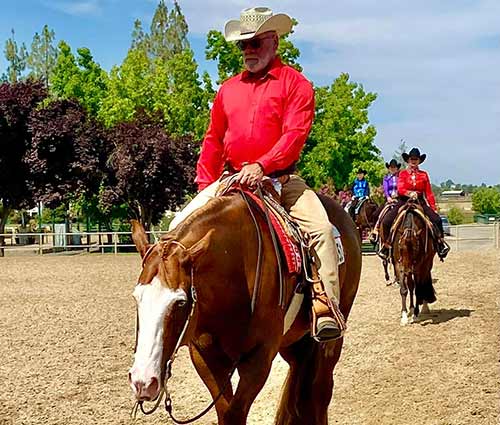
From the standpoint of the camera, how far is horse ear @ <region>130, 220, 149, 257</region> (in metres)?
3.46

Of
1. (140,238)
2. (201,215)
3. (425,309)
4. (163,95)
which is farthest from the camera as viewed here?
(163,95)

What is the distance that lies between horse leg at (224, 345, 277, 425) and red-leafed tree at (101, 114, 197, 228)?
85.4ft

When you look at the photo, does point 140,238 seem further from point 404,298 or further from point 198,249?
point 404,298

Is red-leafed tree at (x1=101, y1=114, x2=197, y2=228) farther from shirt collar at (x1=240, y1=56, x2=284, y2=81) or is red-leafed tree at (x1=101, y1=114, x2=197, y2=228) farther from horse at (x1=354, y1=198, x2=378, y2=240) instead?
shirt collar at (x1=240, y1=56, x2=284, y2=81)

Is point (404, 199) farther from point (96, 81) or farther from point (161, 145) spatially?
point (96, 81)

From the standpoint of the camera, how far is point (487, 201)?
165 feet

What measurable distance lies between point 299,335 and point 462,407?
2.18 m

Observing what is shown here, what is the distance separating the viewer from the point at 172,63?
37.5 metres

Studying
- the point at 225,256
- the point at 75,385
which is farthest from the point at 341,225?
the point at 75,385

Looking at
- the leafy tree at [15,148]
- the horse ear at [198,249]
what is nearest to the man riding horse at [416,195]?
the horse ear at [198,249]

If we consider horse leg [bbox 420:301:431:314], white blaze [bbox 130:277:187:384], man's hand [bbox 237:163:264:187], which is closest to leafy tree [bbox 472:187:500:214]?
horse leg [bbox 420:301:431:314]

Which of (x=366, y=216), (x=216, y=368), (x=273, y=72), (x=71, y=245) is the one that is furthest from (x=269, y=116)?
(x=71, y=245)

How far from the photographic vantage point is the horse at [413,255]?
34.7 feet

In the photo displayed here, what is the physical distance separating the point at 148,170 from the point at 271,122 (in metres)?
25.4
